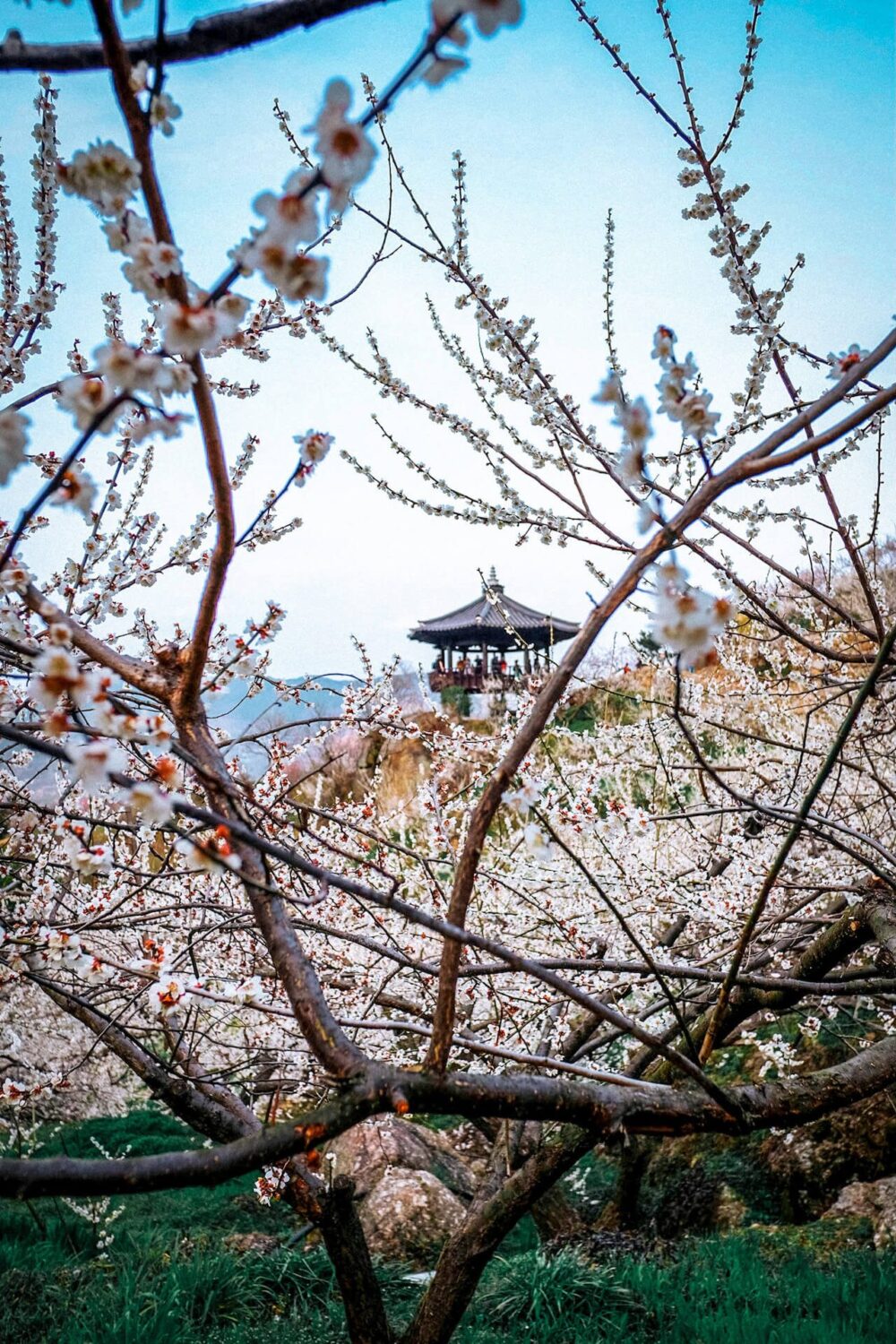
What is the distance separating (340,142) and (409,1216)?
5.26 m

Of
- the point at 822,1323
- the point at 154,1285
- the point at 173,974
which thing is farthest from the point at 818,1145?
the point at 173,974

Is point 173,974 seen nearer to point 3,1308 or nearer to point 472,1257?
point 472,1257

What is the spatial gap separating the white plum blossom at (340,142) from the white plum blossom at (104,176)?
22 centimetres

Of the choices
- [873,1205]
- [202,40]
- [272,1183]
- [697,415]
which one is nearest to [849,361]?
[697,415]

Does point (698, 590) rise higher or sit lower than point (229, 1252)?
higher

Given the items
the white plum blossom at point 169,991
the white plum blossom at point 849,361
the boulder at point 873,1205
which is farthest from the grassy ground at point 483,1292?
the white plum blossom at point 849,361

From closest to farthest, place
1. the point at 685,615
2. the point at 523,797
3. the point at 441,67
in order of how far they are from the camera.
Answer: the point at 441,67
the point at 685,615
the point at 523,797

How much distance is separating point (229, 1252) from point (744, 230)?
15.8 ft

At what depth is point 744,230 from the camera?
203cm

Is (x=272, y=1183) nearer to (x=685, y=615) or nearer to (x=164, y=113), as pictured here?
(x=685, y=615)

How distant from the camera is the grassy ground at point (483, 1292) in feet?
9.06

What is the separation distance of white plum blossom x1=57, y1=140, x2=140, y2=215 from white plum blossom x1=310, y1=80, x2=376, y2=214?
219mm

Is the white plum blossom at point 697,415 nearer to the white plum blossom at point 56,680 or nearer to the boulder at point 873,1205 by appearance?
the white plum blossom at point 56,680

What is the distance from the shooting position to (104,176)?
0.83m
